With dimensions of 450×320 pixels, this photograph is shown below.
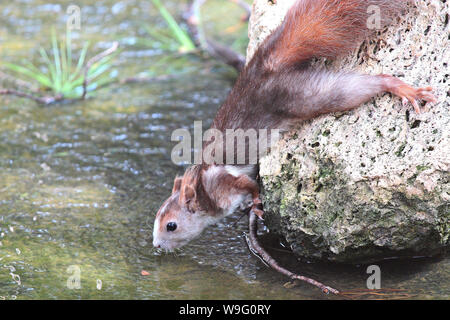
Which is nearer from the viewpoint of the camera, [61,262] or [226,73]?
[61,262]

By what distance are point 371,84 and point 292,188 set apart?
0.72 metres

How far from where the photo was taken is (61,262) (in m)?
3.44

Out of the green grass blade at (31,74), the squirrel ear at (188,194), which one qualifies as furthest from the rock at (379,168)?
the green grass blade at (31,74)

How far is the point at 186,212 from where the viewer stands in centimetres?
389

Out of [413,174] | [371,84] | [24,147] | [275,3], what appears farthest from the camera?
[24,147]

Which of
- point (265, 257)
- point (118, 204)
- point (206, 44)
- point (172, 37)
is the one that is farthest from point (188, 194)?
point (172, 37)

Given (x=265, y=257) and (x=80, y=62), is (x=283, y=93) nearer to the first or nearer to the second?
(x=265, y=257)

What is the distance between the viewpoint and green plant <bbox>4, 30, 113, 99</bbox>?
18.9 feet

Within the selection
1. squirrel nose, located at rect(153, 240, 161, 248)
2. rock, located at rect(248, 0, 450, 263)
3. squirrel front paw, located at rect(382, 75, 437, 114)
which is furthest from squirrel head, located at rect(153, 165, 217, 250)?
squirrel front paw, located at rect(382, 75, 437, 114)

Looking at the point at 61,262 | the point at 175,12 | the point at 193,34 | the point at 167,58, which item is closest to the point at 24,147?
the point at 61,262

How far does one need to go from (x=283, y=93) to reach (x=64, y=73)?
304cm

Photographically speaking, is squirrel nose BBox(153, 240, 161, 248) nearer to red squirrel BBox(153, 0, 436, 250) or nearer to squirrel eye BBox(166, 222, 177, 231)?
red squirrel BBox(153, 0, 436, 250)

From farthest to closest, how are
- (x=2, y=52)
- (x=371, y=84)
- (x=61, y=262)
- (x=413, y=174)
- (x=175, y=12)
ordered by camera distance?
(x=175, y=12), (x=2, y=52), (x=61, y=262), (x=371, y=84), (x=413, y=174)

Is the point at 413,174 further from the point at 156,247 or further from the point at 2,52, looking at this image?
the point at 2,52
